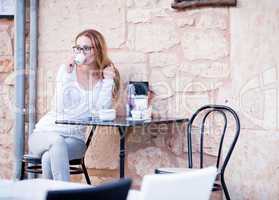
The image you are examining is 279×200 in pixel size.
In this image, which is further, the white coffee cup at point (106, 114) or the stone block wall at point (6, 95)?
the stone block wall at point (6, 95)

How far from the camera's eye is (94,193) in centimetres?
147

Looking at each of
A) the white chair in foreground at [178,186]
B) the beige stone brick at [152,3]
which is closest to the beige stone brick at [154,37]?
the beige stone brick at [152,3]

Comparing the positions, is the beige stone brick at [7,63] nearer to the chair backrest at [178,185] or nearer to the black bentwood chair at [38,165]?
the black bentwood chair at [38,165]

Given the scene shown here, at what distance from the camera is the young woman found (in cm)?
369

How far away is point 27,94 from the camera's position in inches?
178

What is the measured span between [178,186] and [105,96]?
7.32ft

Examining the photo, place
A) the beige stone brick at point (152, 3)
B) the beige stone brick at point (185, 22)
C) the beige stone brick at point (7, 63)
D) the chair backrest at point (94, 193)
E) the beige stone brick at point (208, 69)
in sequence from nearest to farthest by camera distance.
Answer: the chair backrest at point (94, 193)
the beige stone brick at point (208, 69)
the beige stone brick at point (185, 22)
the beige stone brick at point (152, 3)
the beige stone brick at point (7, 63)

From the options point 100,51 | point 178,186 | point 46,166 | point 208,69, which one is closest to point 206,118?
point 208,69

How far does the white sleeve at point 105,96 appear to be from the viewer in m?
3.82

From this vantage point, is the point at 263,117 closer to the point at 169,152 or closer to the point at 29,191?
the point at 169,152

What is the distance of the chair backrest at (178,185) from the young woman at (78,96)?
196 centimetres

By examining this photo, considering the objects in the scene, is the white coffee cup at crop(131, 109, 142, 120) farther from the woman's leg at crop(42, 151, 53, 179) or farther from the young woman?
the woman's leg at crop(42, 151, 53, 179)

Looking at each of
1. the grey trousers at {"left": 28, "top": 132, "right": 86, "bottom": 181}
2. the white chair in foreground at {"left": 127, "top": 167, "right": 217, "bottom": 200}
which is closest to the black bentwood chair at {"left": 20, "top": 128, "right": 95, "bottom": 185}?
the grey trousers at {"left": 28, "top": 132, "right": 86, "bottom": 181}

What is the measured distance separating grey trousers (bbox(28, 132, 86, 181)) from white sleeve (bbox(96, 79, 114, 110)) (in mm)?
291
